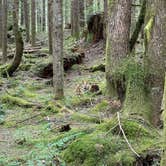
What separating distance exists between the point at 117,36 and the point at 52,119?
278cm

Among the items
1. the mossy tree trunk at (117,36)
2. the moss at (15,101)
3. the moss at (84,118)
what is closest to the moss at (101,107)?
the mossy tree trunk at (117,36)

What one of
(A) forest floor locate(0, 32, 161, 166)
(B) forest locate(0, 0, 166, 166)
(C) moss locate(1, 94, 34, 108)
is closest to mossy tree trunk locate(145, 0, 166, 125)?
(B) forest locate(0, 0, 166, 166)

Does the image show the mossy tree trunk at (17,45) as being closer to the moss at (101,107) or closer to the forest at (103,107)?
the forest at (103,107)

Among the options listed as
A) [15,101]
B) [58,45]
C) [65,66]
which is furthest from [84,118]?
[65,66]

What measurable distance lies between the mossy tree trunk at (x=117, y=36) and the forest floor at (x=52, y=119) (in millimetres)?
759

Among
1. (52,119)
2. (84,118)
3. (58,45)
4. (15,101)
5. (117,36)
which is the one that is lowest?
(15,101)

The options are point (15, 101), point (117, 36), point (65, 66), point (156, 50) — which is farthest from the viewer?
point (65, 66)

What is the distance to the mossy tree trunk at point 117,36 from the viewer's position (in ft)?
35.8

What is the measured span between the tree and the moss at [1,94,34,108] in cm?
94

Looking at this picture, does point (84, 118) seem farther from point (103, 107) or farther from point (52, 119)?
point (103, 107)

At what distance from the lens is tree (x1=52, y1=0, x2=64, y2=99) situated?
1196 centimetres

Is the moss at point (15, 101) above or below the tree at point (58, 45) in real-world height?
Answer: below

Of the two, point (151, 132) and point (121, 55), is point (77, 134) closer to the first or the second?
point (151, 132)

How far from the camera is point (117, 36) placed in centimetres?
1110
